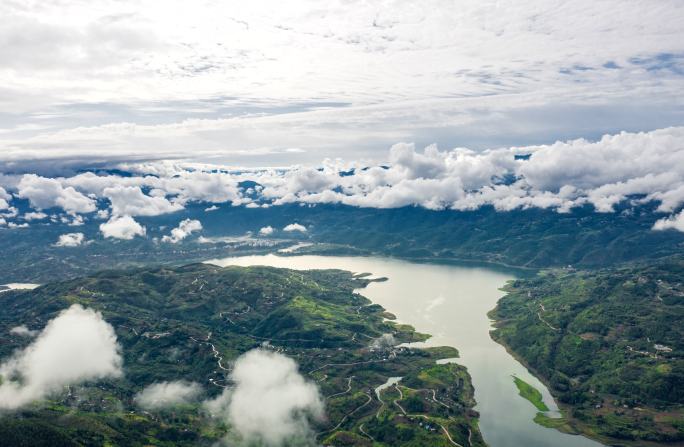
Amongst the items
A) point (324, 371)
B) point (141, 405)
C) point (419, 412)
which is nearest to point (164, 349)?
point (141, 405)

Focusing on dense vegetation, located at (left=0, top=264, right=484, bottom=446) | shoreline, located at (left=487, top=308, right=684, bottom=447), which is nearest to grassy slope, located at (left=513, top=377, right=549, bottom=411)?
shoreline, located at (left=487, top=308, right=684, bottom=447)

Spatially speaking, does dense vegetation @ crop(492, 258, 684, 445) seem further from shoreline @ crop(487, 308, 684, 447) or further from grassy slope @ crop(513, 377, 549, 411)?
grassy slope @ crop(513, 377, 549, 411)

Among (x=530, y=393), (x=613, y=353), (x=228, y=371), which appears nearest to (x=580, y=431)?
(x=530, y=393)

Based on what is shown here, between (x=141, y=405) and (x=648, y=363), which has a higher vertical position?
(x=648, y=363)

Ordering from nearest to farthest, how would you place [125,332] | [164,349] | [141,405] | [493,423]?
1. [493,423]
2. [141,405]
3. [164,349]
4. [125,332]

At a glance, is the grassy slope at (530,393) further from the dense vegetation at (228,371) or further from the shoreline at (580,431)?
the dense vegetation at (228,371)

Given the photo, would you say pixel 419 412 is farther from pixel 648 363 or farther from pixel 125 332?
pixel 125 332

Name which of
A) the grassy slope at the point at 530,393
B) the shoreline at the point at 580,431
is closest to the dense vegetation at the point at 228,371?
the grassy slope at the point at 530,393

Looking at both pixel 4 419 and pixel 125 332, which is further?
pixel 125 332
